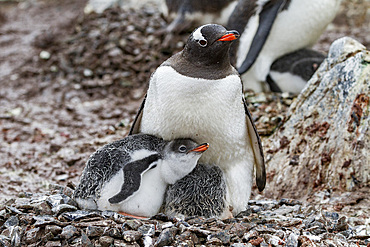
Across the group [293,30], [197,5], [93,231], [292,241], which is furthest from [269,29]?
[93,231]

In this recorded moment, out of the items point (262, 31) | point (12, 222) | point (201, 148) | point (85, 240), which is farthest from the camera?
point (262, 31)

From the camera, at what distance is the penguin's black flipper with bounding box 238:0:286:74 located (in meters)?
5.17

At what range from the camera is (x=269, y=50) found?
17.6ft

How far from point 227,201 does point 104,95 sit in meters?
3.86

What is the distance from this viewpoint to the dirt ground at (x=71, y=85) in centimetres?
482

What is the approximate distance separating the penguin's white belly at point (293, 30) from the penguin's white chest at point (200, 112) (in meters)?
2.30

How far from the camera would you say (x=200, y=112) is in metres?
2.95

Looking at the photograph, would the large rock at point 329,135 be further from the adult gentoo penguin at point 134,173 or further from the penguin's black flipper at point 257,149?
the adult gentoo penguin at point 134,173

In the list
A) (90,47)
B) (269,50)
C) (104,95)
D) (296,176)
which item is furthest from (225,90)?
(90,47)

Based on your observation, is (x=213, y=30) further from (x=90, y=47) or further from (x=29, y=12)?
(x=29, y=12)

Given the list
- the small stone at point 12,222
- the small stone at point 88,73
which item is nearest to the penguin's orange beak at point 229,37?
the small stone at point 12,222

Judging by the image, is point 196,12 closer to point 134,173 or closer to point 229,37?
point 229,37

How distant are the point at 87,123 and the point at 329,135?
9.75ft

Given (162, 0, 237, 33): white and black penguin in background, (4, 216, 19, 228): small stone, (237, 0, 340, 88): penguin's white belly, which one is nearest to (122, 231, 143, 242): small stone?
(4, 216, 19, 228): small stone
